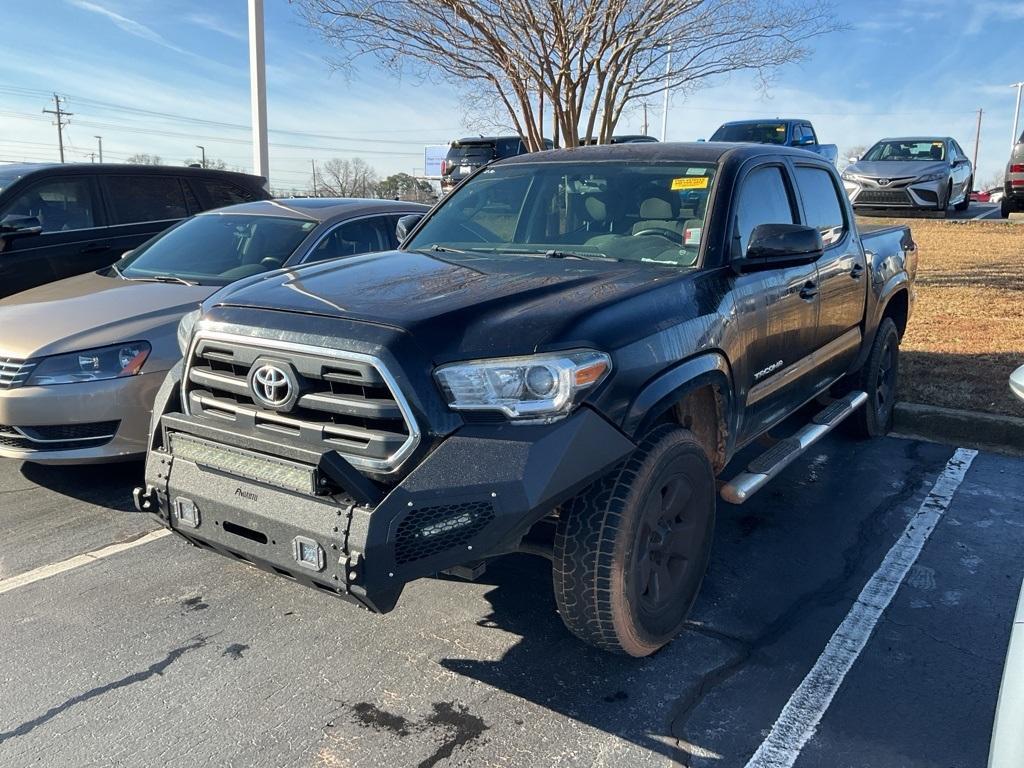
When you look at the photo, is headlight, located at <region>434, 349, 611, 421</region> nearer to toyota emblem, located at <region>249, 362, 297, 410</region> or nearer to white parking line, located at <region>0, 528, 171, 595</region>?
toyota emblem, located at <region>249, 362, 297, 410</region>

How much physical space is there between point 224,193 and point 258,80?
4.66m

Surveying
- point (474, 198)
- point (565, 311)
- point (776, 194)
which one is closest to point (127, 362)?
point (474, 198)

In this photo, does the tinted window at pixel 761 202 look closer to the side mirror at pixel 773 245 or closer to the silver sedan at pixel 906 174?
the side mirror at pixel 773 245

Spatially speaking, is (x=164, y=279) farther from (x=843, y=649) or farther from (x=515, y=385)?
(x=843, y=649)

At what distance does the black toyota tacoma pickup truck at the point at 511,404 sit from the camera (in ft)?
8.01

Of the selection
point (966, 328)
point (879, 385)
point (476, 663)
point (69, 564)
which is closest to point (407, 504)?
point (476, 663)

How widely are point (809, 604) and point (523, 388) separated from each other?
1.85m

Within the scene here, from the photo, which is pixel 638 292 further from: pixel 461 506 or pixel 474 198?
pixel 474 198

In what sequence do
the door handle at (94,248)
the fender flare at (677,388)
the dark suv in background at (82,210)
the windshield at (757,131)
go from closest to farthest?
the fender flare at (677,388) < the dark suv in background at (82,210) < the door handle at (94,248) < the windshield at (757,131)

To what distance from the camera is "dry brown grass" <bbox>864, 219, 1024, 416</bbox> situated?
6.34 metres

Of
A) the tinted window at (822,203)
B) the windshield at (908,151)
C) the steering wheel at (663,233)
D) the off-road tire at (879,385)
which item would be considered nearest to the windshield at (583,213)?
the steering wheel at (663,233)

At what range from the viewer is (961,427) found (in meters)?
5.79

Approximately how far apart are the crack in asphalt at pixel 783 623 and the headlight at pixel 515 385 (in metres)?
1.15

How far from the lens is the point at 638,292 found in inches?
118
